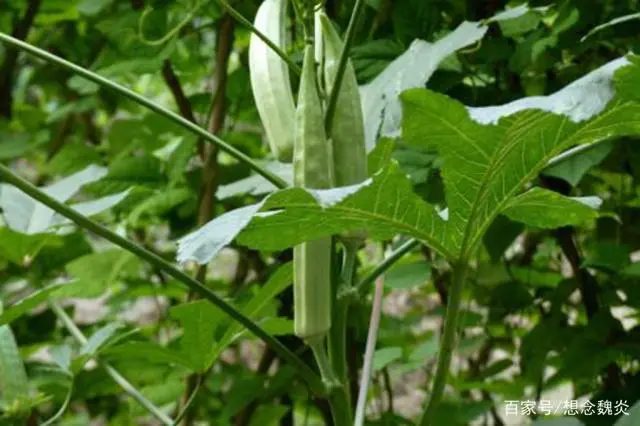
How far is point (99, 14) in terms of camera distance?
6.08 ft

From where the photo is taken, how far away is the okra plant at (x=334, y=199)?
67 centimetres

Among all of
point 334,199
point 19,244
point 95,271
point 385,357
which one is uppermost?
point 334,199

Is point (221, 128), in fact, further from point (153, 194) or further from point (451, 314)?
point (451, 314)

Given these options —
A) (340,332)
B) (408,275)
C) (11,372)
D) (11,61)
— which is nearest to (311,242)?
(340,332)

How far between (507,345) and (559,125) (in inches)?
41.5

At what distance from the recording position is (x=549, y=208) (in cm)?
74

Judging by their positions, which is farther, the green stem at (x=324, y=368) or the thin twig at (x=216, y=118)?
the thin twig at (x=216, y=118)

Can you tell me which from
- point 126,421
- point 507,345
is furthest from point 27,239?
point 126,421

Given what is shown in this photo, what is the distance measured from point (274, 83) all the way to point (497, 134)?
0.72 ft

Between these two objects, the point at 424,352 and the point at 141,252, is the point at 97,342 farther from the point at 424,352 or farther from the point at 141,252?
the point at 424,352

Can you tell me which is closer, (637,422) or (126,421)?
(637,422)

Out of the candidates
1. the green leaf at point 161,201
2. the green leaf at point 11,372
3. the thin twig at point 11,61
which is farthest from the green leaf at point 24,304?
the thin twig at point 11,61

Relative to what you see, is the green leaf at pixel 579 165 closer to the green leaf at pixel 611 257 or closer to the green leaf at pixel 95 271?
the green leaf at pixel 611 257

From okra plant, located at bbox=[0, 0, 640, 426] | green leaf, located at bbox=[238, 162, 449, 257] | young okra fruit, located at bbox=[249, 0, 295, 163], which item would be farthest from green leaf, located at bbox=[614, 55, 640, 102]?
young okra fruit, located at bbox=[249, 0, 295, 163]
